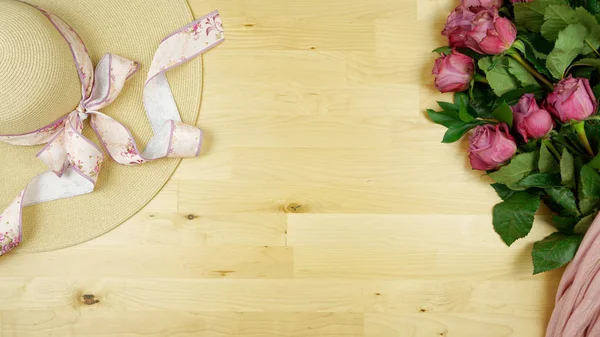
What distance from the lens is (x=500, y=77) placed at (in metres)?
0.90

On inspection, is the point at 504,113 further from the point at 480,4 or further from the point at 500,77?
the point at 480,4

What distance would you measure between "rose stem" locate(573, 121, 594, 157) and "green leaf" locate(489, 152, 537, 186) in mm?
79

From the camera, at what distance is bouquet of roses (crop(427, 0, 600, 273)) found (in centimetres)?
84

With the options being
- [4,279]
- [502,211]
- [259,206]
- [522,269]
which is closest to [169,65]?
[259,206]

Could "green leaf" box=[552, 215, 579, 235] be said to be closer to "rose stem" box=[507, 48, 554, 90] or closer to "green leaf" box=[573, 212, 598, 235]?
"green leaf" box=[573, 212, 598, 235]

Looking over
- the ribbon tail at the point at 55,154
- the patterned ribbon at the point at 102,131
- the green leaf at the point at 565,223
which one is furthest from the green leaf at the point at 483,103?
the ribbon tail at the point at 55,154

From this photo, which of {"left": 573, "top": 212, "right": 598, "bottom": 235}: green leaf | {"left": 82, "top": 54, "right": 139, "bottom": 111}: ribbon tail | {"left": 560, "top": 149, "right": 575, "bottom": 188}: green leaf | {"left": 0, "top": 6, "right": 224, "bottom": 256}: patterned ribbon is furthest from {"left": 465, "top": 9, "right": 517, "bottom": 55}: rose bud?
{"left": 82, "top": 54, "right": 139, "bottom": 111}: ribbon tail

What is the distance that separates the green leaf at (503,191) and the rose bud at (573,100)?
19 cm

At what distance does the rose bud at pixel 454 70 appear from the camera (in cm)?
93

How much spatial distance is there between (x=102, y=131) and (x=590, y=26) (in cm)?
88

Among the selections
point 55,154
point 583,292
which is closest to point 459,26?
point 583,292

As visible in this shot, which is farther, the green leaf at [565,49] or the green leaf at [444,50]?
the green leaf at [444,50]

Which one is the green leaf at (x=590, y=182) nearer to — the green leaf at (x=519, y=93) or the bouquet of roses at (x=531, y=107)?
the bouquet of roses at (x=531, y=107)

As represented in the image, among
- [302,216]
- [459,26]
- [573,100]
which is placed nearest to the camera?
[573,100]
